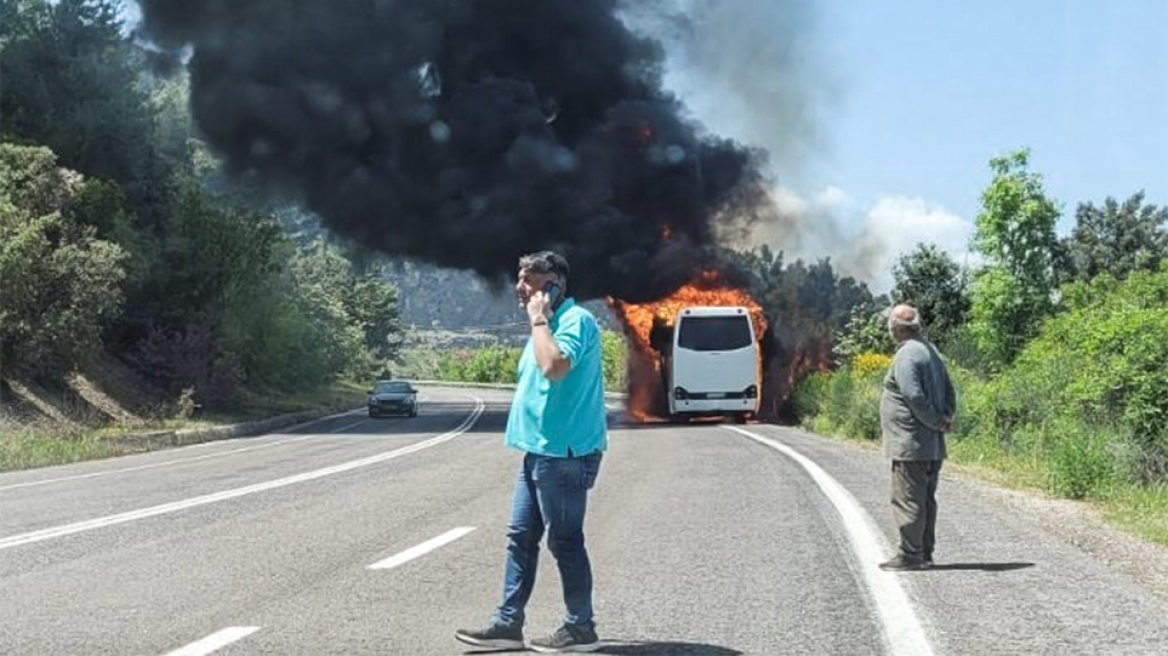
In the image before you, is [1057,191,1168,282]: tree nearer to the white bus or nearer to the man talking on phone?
the white bus

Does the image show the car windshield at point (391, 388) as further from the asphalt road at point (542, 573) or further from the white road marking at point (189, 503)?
the asphalt road at point (542, 573)

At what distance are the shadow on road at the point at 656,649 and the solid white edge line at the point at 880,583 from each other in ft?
2.74

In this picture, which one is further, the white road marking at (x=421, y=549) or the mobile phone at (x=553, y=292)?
the white road marking at (x=421, y=549)

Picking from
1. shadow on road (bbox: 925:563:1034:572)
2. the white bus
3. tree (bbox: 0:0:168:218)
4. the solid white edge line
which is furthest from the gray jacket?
tree (bbox: 0:0:168:218)

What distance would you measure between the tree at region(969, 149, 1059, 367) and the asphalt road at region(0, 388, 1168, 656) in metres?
22.1

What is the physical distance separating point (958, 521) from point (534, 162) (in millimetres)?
36149

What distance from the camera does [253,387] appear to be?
5662 cm

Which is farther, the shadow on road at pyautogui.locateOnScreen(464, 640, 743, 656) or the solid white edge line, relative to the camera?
the solid white edge line

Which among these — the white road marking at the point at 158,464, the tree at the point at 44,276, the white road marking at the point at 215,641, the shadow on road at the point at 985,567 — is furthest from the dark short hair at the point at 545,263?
the tree at the point at 44,276

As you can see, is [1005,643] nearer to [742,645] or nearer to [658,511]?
[742,645]

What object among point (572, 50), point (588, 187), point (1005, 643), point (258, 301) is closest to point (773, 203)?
point (588, 187)

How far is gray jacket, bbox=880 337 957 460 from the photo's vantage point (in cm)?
944

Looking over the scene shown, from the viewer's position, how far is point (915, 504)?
9414mm

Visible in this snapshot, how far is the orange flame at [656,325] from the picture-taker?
42.2m
